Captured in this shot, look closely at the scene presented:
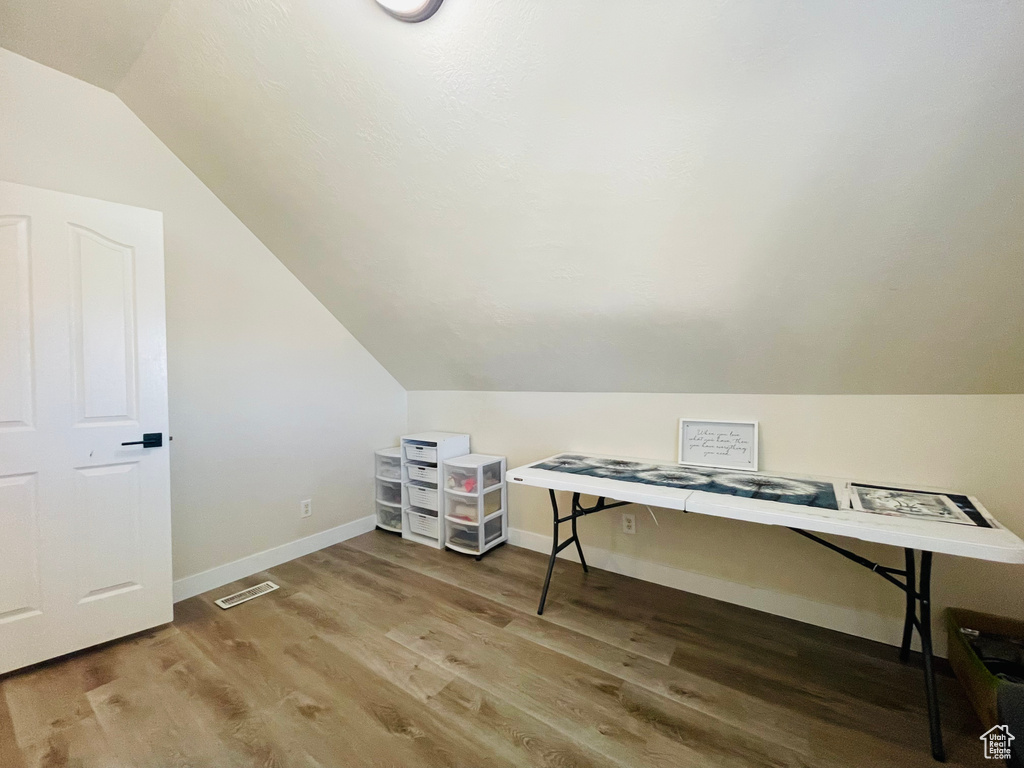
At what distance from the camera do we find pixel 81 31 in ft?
5.87

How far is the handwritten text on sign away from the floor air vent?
2.39 meters

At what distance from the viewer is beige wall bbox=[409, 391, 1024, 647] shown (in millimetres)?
1689

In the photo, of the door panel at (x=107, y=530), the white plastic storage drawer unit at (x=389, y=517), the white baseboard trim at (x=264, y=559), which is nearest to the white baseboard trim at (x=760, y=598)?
the white plastic storage drawer unit at (x=389, y=517)

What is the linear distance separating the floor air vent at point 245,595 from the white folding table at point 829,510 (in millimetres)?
1527

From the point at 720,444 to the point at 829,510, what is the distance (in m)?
0.72

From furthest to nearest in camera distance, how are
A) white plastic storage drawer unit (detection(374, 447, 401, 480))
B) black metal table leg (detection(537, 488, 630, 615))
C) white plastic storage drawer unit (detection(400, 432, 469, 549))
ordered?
white plastic storage drawer unit (detection(374, 447, 401, 480))
white plastic storage drawer unit (detection(400, 432, 469, 549))
black metal table leg (detection(537, 488, 630, 615))

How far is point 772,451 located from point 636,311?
38.3 inches

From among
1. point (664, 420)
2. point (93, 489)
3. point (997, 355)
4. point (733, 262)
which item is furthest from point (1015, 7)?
point (93, 489)

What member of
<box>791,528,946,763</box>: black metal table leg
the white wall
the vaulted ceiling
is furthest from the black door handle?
<box>791,528,946,763</box>: black metal table leg

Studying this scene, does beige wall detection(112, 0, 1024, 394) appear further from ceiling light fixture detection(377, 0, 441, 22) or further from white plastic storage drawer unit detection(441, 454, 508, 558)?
white plastic storage drawer unit detection(441, 454, 508, 558)

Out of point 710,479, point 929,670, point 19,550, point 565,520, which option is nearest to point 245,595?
point 19,550

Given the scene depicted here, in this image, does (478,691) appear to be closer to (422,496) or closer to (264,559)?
(422,496)

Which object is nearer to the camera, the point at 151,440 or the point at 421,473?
the point at 151,440

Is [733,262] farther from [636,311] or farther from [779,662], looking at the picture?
[779,662]
